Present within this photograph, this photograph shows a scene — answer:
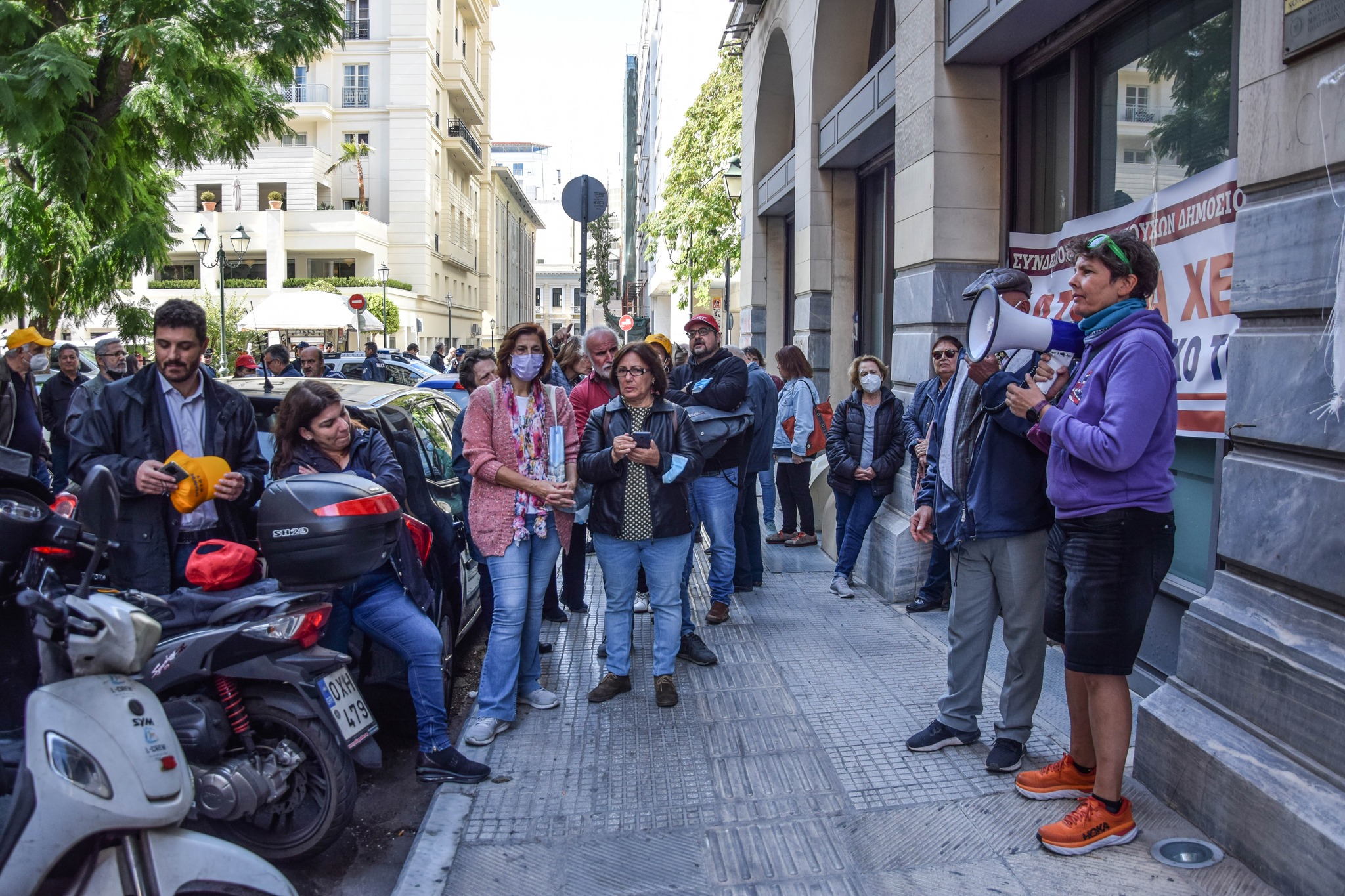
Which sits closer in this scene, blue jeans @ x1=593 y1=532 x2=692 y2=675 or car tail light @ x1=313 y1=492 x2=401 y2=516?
car tail light @ x1=313 y1=492 x2=401 y2=516

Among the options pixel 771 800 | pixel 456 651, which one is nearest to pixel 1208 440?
pixel 771 800

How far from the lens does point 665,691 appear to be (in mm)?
5379

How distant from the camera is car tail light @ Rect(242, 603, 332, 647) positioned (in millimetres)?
3576

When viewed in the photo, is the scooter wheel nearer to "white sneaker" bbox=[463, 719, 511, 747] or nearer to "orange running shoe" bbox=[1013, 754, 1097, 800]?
"white sneaker" bbox=[463, 719, 511, 747]

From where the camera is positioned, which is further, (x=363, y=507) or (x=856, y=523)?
(x=856, y=523)

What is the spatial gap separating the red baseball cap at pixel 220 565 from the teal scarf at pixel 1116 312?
10.6 feet

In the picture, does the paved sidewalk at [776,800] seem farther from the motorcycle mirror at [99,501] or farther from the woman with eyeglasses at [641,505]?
the motorcycle mirror at [99,501]

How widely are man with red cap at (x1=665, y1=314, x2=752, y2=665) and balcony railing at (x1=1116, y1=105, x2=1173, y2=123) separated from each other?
9.05ft

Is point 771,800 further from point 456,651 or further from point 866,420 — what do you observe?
point 866,420

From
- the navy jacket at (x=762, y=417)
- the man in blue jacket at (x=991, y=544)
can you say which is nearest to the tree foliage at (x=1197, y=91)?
the man in blue jacket at (x=991, y=544)

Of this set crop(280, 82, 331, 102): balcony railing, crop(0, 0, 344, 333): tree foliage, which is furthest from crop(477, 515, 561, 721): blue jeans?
crop(280, 82, 331, 102): balcony railing

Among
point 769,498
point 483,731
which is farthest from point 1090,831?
point 769,498

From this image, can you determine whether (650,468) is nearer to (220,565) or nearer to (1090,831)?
(220,565)

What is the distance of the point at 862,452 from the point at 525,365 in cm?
350
